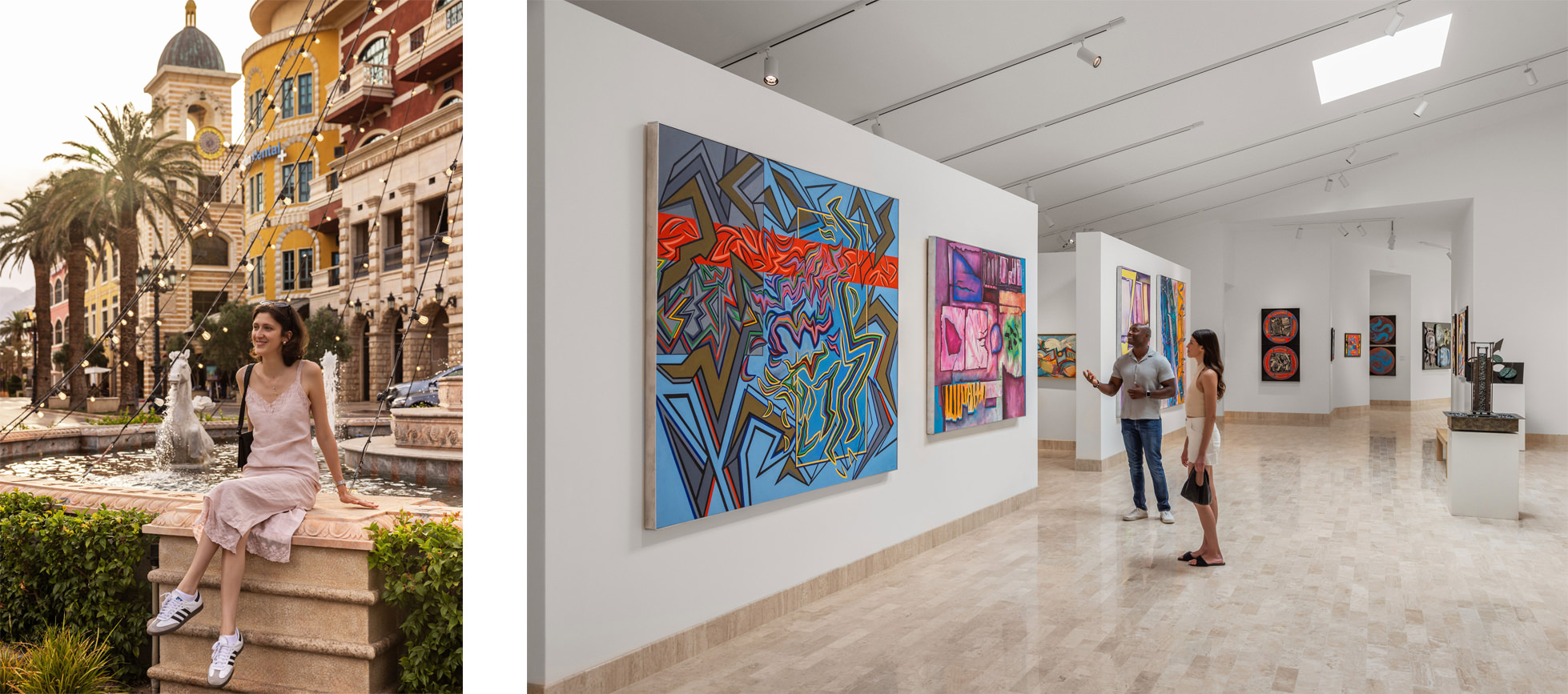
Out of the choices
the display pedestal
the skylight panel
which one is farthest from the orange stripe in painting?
the skylight panel

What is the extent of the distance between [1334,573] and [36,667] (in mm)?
6665

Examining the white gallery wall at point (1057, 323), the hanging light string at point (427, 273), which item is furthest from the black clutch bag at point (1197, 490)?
the white gallery wall at point (1057, 323)

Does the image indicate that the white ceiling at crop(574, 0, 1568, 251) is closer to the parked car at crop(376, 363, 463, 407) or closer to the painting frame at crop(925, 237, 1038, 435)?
the painting frame at crop(925, 237, 1038, 435)

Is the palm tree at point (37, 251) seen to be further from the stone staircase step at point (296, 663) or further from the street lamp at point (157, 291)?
the stone staircase step at point (296, 663)

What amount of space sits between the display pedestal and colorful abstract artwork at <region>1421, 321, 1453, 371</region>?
16.0 m

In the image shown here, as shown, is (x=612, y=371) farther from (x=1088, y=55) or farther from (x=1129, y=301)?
(x=1129, y=301)

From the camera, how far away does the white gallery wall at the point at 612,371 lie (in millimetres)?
A: 3350

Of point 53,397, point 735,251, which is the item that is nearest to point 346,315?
point 53,397

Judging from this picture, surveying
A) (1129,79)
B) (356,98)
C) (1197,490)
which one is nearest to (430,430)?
(356,98)

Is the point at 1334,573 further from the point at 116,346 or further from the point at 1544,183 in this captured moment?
the point at 1544,183

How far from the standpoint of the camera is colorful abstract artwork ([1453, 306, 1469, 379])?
1338 cm

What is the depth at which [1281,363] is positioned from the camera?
53.8ft

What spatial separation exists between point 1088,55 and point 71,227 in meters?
6.83

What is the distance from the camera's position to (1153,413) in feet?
23.1
